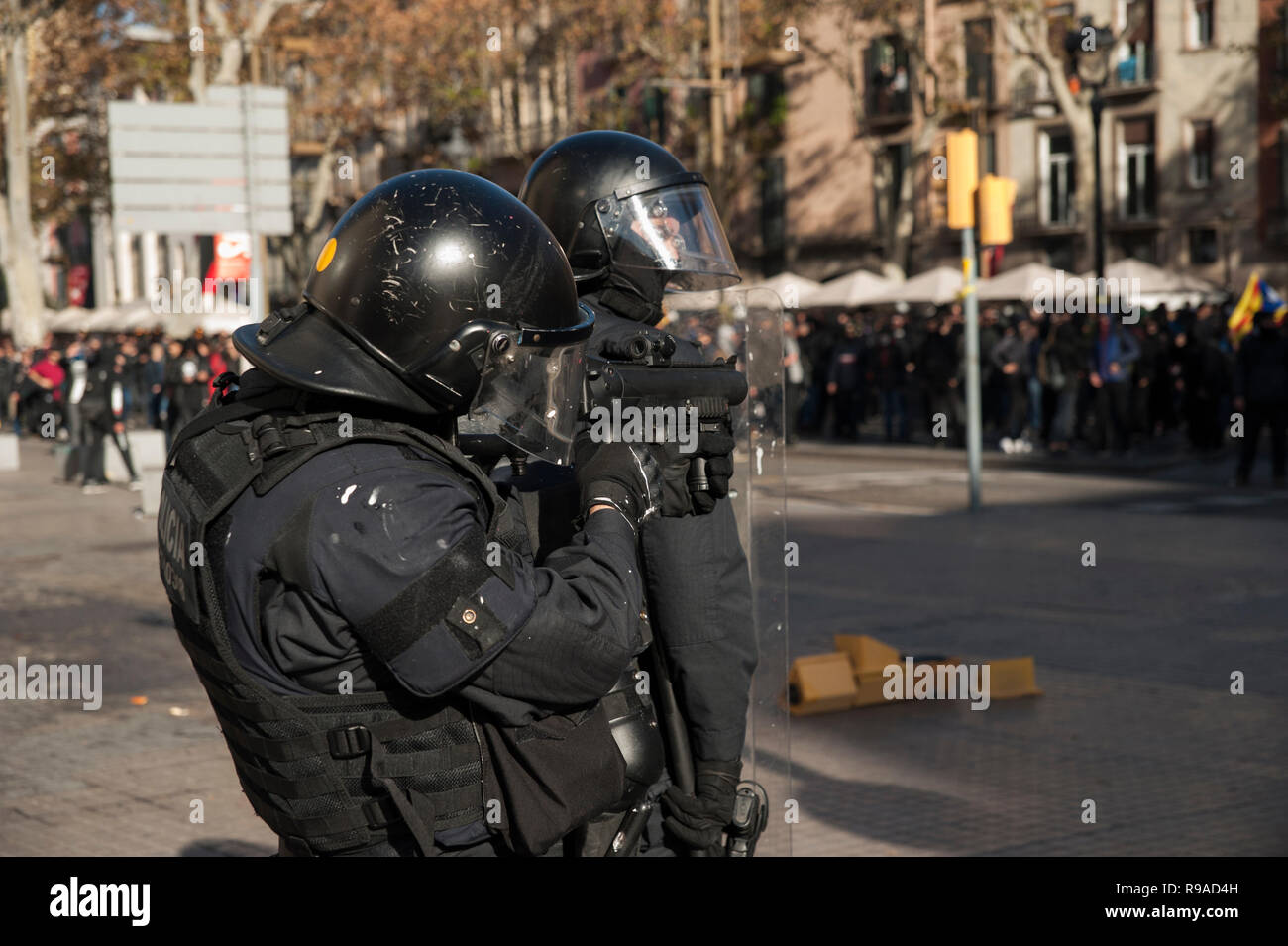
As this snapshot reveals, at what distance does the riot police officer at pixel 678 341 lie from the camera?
302cm

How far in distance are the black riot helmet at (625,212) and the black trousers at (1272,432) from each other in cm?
1271

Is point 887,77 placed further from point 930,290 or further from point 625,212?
point 625,212

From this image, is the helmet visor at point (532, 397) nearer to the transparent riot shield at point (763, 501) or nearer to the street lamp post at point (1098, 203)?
the transparent riot shield at point (763, 501)

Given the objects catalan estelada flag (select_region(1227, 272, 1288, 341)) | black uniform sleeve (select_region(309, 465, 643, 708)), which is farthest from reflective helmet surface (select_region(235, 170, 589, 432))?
catalan estelada flag (select_region(1227, 272, 1288, 341))

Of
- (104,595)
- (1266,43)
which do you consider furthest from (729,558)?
(1266,43)

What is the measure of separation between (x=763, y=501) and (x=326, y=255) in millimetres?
1369

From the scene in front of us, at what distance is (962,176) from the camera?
42.7ft

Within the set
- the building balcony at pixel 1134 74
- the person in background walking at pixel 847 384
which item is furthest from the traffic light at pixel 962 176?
the building balcony at pixel 1134 74

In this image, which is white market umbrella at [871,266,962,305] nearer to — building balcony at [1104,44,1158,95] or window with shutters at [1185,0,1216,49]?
building balcony at [1104,44,1158,95]

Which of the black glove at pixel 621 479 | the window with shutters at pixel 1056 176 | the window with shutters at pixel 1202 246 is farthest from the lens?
the window with shutters at pixel 1056 176

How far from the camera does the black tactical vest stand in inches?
85.1

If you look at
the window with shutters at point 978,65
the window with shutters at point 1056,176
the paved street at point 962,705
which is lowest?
the paved street at point 962,705

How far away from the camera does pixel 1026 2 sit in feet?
94.8
